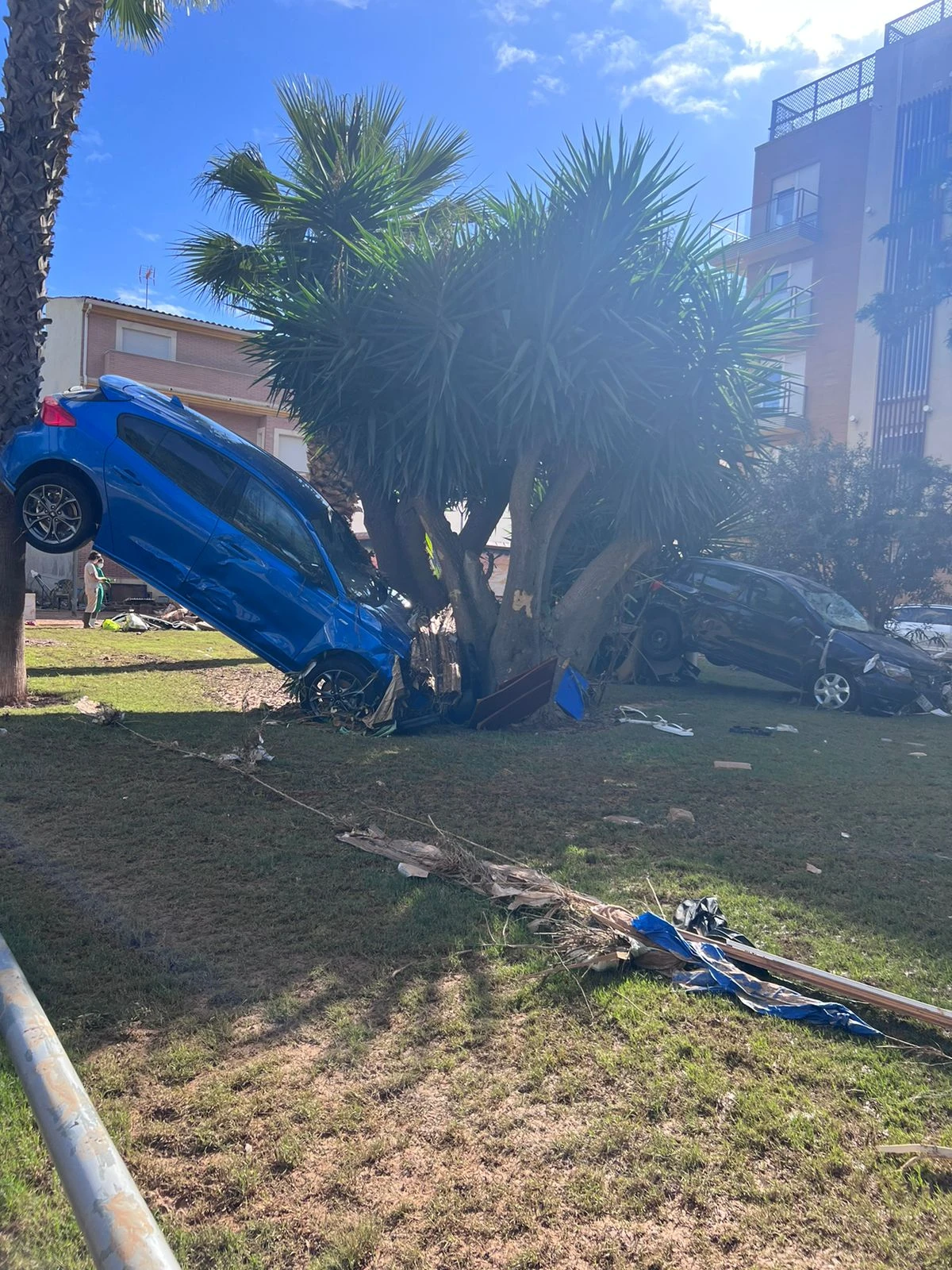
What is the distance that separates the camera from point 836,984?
11.3 ft

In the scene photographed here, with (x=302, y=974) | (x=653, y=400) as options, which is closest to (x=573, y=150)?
(x=653, y=400)

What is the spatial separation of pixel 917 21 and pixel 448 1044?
35.1 m

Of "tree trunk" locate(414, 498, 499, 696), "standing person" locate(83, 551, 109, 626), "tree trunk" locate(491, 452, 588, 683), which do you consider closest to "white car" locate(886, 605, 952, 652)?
"tree trunk" locate(491, 452, 588, 683)

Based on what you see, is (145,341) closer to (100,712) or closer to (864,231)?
(864,231)

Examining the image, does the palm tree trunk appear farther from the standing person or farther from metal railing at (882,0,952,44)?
metal railing at (882,0,952,44)

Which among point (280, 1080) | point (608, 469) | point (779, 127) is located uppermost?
point (779, 127)

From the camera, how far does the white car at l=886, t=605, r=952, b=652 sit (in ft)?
62.5

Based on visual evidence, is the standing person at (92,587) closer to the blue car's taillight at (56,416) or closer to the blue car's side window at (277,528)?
the blue car's taillight at (56,416)

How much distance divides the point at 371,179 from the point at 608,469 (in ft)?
17.8

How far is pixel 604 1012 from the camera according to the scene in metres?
3.43

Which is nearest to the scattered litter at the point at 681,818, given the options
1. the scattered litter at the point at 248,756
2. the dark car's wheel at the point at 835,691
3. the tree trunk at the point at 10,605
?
the scattered litter at the point at 248,756

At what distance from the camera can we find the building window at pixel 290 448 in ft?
104

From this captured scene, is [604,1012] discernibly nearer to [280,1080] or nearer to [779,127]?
[280,1080]

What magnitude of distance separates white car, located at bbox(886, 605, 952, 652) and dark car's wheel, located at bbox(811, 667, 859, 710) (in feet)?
20.3
